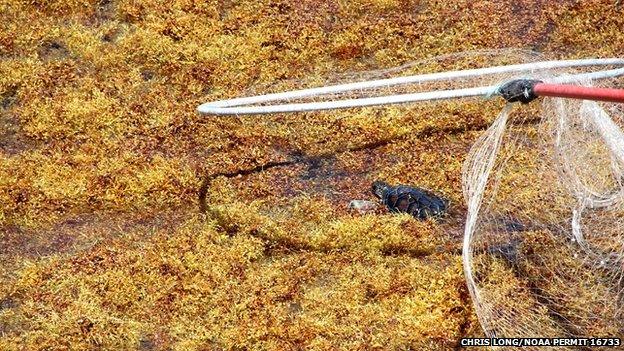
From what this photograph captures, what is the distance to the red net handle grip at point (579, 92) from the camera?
6.73m

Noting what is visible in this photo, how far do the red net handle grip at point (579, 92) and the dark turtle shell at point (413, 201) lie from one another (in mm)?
3004

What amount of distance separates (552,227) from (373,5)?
213 inches

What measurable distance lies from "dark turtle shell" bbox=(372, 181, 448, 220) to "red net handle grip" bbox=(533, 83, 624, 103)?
300cm

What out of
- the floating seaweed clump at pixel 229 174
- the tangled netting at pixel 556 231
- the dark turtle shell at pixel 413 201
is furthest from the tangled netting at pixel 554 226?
the dark turtle shell at pixel 413 201

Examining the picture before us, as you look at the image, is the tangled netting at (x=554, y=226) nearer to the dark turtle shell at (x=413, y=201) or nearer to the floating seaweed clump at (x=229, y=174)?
the floating seaweed clump at (x=229, y=174)

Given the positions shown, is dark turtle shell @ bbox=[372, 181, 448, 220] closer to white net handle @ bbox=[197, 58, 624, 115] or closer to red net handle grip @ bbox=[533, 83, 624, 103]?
white net handle @ bbox=[197, 58, 624, 115]

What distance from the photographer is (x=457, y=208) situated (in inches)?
421

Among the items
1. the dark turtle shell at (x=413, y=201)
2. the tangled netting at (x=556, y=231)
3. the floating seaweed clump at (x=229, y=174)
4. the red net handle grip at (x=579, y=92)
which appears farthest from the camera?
the dark turtle shell at (x=413, y=201)

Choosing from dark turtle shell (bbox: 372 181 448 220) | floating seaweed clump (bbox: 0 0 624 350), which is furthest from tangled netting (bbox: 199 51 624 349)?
dark turtle shell (bbox: 372 181 448 220)

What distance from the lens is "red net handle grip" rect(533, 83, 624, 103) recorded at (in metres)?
6.73

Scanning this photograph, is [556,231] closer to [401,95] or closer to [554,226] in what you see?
[554,226]

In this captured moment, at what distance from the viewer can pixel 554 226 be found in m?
10.2

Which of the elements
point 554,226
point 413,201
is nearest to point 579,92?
point 554,226

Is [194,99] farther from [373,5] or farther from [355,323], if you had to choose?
[355,323]
